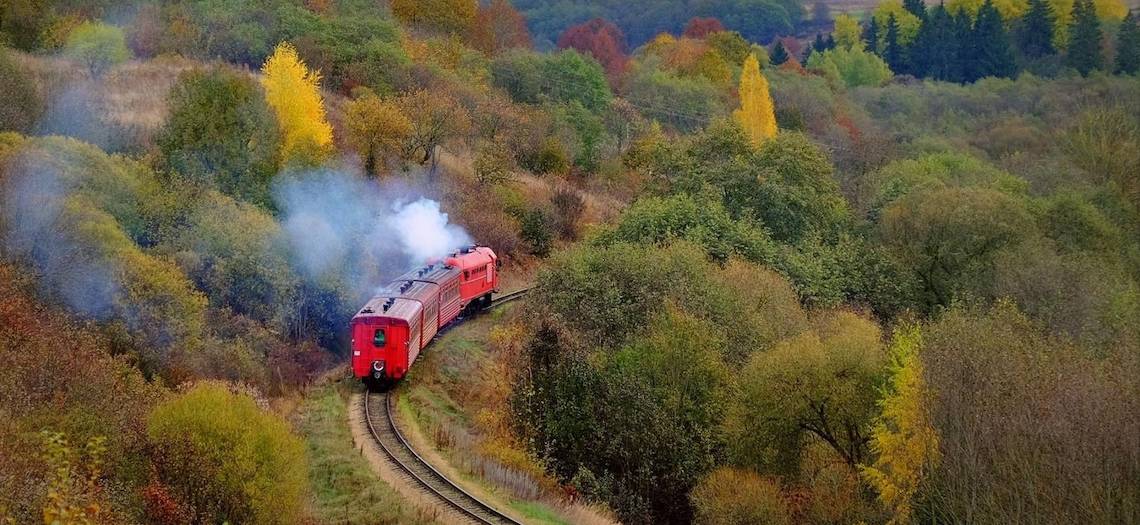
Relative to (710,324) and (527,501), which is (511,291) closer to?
(710,324)

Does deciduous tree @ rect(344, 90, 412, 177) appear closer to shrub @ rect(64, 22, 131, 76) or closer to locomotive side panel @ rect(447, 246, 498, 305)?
locomotive side panel @ rect(447, 246, 498, 305)

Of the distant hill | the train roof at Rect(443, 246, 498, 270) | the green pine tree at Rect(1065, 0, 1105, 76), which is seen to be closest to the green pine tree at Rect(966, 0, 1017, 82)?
the green pine tree at Rect(1065, 0, 1105, 76)

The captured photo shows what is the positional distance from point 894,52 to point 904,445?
392ft

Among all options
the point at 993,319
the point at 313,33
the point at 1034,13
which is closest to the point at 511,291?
the point at 993,319

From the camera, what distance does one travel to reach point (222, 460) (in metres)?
18.1

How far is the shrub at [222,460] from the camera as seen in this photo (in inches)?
709

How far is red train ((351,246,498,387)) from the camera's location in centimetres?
2850

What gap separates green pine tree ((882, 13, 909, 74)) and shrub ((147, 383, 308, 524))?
125 m

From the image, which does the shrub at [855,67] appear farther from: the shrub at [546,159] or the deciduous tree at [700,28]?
the shrub at [546,159]

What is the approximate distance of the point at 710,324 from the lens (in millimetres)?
31031

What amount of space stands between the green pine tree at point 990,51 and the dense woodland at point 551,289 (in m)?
55.1

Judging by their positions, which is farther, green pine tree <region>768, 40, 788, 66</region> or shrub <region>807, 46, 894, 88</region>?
green pine tree <region>768, 40, 788, 66</region>

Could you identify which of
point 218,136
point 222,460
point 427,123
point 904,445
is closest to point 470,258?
point 218,136

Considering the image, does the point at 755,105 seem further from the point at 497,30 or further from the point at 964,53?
the point at 964,53
